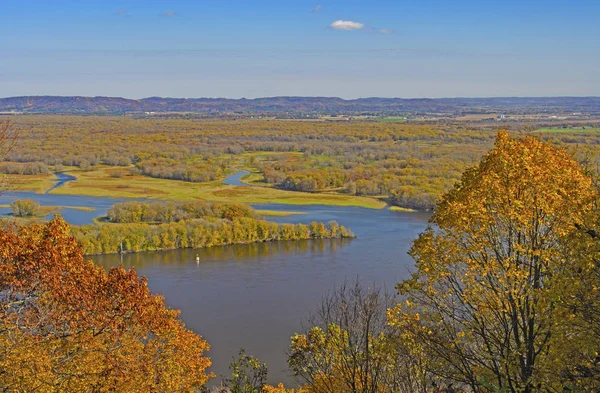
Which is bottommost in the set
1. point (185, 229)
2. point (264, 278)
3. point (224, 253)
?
point (224, 253)

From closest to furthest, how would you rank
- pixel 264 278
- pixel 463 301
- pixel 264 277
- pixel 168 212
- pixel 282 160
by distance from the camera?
pixel 463 301, pixel 264 278, pixel 264 277, pixel 168 212, pixel 282 160

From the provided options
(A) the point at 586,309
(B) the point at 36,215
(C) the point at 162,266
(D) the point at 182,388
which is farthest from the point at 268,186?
(A) the point at 586,309

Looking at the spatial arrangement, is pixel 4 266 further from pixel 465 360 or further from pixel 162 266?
pixel 162 266

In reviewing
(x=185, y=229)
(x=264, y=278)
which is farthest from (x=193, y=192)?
(x=264, y=278)

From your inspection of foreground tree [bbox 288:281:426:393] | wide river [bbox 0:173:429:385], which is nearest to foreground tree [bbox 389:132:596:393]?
foreground tree [bbox 288:281:426:393]

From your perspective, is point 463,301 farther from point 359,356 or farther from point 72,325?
point 72,325

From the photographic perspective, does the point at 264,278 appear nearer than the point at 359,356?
No
